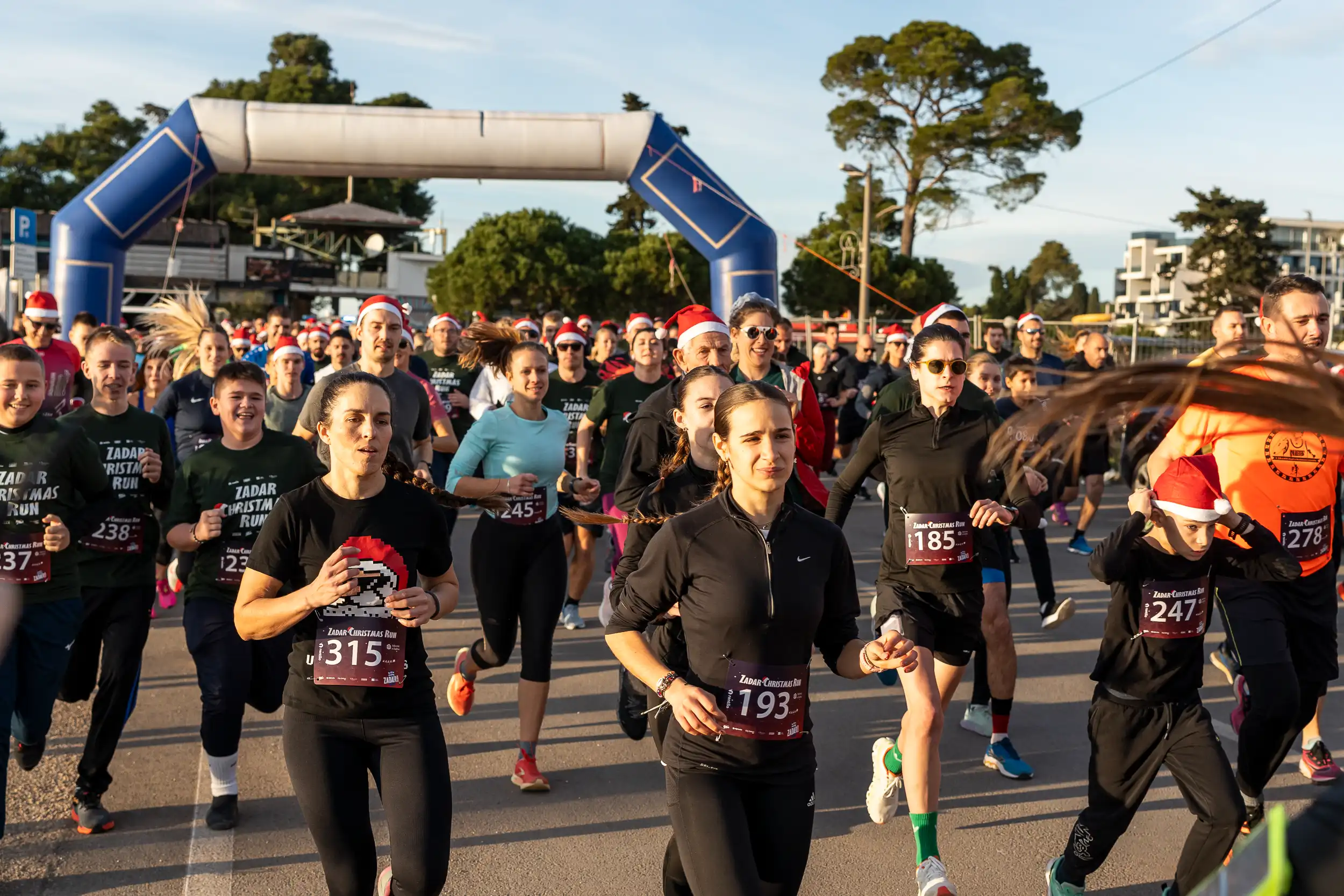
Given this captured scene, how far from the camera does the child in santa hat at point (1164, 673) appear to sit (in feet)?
12.9

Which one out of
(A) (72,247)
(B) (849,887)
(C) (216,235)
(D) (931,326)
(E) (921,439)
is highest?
(C) (216,235)

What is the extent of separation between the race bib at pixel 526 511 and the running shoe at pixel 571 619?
2.81 meters

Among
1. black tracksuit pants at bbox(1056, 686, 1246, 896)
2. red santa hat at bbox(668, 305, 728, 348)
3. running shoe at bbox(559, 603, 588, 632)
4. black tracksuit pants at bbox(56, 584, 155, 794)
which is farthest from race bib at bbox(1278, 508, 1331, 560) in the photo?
running shoe at bbox(559, 603, 588, 632)

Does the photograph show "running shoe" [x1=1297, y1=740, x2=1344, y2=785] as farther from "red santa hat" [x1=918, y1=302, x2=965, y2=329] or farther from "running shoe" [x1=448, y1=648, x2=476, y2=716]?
"running shoe" [x1=448, y1=648, x2=476, y2=716]

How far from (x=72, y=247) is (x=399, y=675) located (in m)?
14.2

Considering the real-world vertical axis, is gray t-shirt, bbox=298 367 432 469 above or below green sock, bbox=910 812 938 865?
above

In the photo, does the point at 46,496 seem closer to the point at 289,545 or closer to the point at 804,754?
the point at 289,545

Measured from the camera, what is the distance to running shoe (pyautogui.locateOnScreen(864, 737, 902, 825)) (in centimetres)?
474

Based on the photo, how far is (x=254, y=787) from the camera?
5.35m

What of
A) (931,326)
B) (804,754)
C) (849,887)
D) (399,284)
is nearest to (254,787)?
(849,887)

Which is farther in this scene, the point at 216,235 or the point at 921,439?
the point at 216,235

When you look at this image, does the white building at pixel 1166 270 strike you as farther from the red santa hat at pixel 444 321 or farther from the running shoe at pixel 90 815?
the running shoe at pixel 90 815

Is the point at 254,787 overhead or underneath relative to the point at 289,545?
underneath

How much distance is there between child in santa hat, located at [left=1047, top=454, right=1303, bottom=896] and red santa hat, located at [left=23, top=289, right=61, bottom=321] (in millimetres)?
7429
